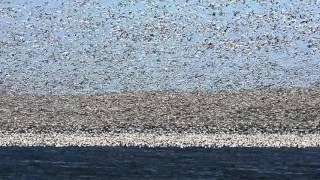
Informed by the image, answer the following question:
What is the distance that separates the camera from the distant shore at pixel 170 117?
27.2 meters

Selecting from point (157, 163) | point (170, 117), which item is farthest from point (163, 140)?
point (170, 117)

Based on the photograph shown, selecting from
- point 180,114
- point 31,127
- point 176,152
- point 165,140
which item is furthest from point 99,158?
point 180,114

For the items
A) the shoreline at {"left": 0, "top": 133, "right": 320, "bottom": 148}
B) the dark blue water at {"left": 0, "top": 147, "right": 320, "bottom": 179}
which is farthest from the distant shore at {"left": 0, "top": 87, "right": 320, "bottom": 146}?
the dark blue water at {"left": 0, "top": 147, "right": 320, "bottom": 179}

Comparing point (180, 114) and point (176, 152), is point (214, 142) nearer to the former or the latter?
point (176, 152)

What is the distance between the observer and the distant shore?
89.2 feet

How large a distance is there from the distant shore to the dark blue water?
1.48m

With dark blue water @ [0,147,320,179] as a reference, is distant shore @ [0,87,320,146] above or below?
above

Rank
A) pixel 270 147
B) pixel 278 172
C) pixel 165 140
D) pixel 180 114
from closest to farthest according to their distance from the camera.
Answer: pixel 278 172, pixel 270 147, pixel 165 140, pixel 180 114

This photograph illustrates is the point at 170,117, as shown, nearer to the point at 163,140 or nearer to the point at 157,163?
the point at 163,140

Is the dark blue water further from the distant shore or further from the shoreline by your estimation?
the distant shore

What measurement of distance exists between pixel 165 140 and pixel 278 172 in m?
6.21

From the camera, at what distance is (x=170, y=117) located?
103ft

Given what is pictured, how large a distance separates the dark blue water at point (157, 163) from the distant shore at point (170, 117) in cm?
148

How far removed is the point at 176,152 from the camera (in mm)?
23969
